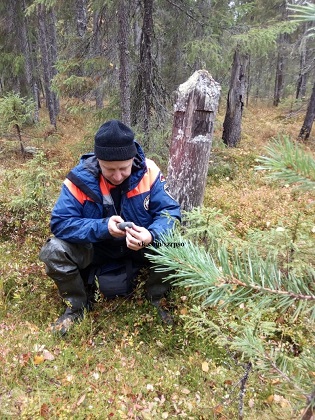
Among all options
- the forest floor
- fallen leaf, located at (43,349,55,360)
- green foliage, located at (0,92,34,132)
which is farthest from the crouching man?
green foliage, located at (0,92,34,132)

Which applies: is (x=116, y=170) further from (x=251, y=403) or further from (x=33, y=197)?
(x=33, y=197)

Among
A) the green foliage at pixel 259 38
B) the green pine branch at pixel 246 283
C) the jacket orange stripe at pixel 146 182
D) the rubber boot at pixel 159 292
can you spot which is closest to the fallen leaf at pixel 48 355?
the rubber boot at pixel 159 292

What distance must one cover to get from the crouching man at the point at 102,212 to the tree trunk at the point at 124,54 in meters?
4.26

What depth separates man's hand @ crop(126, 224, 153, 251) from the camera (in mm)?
2759

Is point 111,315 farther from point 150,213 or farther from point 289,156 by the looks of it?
point 289,156

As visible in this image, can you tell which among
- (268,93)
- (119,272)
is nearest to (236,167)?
(119,272)

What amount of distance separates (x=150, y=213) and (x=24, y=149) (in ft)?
29.7

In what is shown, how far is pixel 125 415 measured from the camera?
2.32 metres

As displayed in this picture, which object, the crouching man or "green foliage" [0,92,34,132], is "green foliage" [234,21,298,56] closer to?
"green foliage" [0,92,34,132]

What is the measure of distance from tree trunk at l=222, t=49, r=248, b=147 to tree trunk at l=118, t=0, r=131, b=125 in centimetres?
521

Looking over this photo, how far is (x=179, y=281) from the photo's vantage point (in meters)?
2.92

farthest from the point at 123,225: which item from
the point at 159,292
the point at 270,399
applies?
the point at 270,399

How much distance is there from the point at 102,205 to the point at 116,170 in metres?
0.48

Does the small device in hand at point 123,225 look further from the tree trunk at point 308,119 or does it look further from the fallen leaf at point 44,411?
the tree trunk at point 308,119
